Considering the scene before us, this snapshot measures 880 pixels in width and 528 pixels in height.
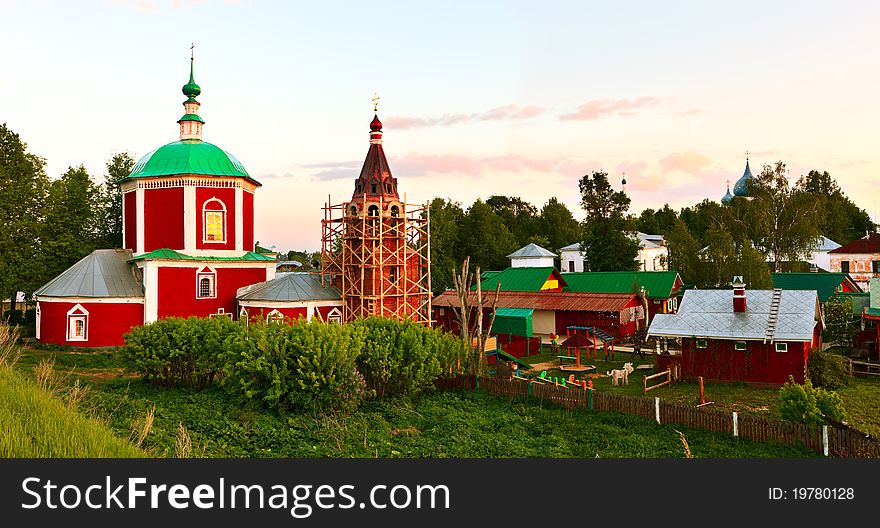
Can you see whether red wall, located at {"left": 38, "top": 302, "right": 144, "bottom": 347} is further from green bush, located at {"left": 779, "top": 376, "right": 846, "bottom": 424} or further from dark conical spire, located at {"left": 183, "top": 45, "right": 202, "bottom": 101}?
green bush, located at {"left": 779, "top": 376, "right": 846, "bottom": 424}

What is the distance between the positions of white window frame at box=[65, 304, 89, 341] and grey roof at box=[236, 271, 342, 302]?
22.0 ft

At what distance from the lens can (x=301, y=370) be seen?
14797 mm

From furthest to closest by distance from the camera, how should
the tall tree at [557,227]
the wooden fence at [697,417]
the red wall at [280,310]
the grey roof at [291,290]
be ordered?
the tall tree at [557,227], the grey roof at [291,290], the red wall at [280,310], the wooden fence at [697,417]

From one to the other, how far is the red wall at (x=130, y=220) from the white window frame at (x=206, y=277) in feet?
13.3

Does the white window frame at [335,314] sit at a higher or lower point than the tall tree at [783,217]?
lower

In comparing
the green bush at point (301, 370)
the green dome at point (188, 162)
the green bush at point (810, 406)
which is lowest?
the green bush at point (810, 406)

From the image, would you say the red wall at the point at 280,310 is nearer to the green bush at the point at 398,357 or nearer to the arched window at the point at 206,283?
the arched window at the point at 206,283

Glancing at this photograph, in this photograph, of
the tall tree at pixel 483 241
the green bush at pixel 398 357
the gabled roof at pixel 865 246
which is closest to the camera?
the green bush at pixel 398 357

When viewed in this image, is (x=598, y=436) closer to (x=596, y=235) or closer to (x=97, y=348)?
(x=97, y=348)

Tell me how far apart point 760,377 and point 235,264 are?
24.0 meters

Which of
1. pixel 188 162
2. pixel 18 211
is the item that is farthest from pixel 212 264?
pixel 18 211

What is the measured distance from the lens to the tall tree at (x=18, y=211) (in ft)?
95.7

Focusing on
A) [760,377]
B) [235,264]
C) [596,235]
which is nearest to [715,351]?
[760,377]

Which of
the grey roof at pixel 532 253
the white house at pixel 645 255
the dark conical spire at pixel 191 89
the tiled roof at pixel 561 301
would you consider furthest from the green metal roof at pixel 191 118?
the white house at pixel 645 255
